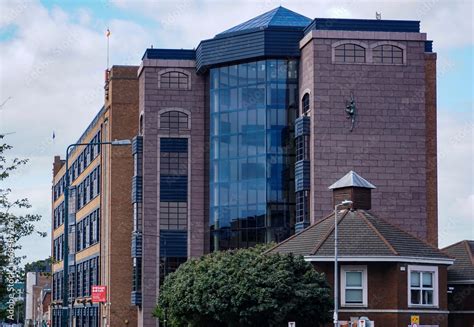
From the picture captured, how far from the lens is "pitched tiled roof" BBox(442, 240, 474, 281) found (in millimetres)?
55094

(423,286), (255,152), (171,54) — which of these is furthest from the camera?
(171,54)

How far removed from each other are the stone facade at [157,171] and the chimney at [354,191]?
81.2 feet

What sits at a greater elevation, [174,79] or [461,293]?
[174,79]

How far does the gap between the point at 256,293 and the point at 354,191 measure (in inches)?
410

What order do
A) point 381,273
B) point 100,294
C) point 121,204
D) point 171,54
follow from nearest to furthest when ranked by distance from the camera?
point 381,273, point 171,54, point 121,204, point 100,294

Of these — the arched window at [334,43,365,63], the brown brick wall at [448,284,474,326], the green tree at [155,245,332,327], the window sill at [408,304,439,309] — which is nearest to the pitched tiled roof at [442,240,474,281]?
the brown brick wall at [448,284,474,326]

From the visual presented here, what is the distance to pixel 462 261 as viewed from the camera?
56.3m

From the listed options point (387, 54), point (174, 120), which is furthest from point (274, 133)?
point (387, 54)

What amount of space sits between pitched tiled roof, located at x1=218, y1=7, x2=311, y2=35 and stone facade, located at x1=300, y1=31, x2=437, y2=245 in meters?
6.88

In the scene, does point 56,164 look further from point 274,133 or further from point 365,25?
point 365,25

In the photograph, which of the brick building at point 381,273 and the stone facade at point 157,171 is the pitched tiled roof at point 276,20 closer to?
the stone facade at point 157,171

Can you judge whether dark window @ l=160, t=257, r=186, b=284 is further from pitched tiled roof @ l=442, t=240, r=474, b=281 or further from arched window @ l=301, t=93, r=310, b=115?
pitched tiled roof @ l=442, t=240, r=474, b=281

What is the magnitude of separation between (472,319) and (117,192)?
3628cm

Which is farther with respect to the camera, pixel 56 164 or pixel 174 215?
pixel 56 164
